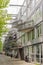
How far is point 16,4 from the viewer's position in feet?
117

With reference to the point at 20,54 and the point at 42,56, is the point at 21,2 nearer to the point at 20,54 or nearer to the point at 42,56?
the point at 20,54

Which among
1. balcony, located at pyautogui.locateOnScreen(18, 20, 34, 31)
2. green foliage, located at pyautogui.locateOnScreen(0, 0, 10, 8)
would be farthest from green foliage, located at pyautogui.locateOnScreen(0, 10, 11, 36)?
balcony, located at pyautogui.locateOnScreen(18, 20, 34, 31)

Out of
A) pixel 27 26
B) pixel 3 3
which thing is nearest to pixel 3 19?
pixel 3 3

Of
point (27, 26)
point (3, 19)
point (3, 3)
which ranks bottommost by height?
point (3, 19)

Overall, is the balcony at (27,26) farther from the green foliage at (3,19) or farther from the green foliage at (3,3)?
the green foliage at (3,3)

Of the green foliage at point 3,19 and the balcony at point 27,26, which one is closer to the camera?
the green foliage at point 3,19

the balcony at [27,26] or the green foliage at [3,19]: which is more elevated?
the balcony at [27,26]

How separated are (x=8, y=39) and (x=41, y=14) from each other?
1888 cm

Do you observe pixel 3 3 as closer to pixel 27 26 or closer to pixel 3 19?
pixel 3 19

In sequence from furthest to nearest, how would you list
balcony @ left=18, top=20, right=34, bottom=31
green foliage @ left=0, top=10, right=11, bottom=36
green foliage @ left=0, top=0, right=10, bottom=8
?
balcony @ left=18, top=20, right=34, bottom=31 < green foliage @ left=0, top=10, right=11, bottom=36 < green foliage @ left=0, top=0, right=10, bottom=8

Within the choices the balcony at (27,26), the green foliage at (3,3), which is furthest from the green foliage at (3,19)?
the balcony at (27,26)

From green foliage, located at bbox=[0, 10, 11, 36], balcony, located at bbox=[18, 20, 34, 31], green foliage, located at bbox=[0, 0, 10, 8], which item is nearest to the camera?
green foliage, located at bbox=[0, 0, 10, 8]

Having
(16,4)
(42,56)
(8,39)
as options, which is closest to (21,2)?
(16,4)

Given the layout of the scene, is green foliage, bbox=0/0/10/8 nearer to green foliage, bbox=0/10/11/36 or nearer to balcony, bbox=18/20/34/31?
green foliage, bbox=0/10/11/36
